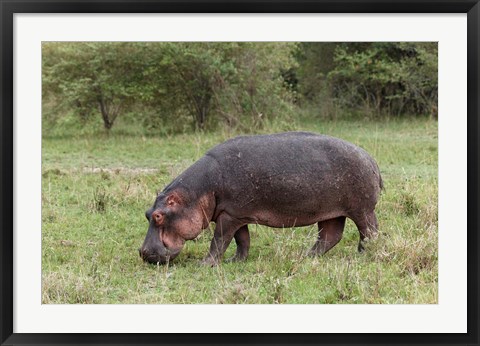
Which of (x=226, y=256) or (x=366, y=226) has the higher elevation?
(x=366, y=226)

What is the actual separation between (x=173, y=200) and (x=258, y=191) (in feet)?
2.78

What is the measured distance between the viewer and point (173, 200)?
7055mm

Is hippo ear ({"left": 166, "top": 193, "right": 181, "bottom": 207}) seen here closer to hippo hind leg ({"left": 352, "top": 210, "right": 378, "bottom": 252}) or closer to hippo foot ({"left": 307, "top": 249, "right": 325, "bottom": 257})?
hippo foot ({"left": 307, "top": 249, "right": 325, "bottom": 257})

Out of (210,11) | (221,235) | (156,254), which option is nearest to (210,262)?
(221,235)

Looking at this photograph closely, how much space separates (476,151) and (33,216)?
350 centimetres

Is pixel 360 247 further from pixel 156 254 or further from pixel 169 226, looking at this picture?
pixel 156 254

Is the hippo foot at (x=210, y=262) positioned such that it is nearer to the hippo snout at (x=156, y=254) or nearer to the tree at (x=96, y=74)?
the hippo snout at (x=156, y=254)

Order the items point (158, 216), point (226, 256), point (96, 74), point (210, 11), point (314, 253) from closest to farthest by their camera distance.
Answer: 1. point (210, 11)
2. point (158, 216)
3. point (314, 253)
4. point (226, 256)
5. point (96, 74)

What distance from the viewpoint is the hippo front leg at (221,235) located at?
7.16 meters

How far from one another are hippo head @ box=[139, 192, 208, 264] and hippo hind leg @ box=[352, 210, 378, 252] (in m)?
1.66

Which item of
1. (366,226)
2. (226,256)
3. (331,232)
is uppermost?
(366,226)

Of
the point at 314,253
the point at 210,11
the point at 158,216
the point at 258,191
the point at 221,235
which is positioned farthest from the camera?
the point at 314,253

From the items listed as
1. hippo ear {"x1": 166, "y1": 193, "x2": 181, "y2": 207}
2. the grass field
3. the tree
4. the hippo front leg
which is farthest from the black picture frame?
the tree

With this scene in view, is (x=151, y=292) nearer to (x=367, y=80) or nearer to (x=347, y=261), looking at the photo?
(x=347, y=261)
